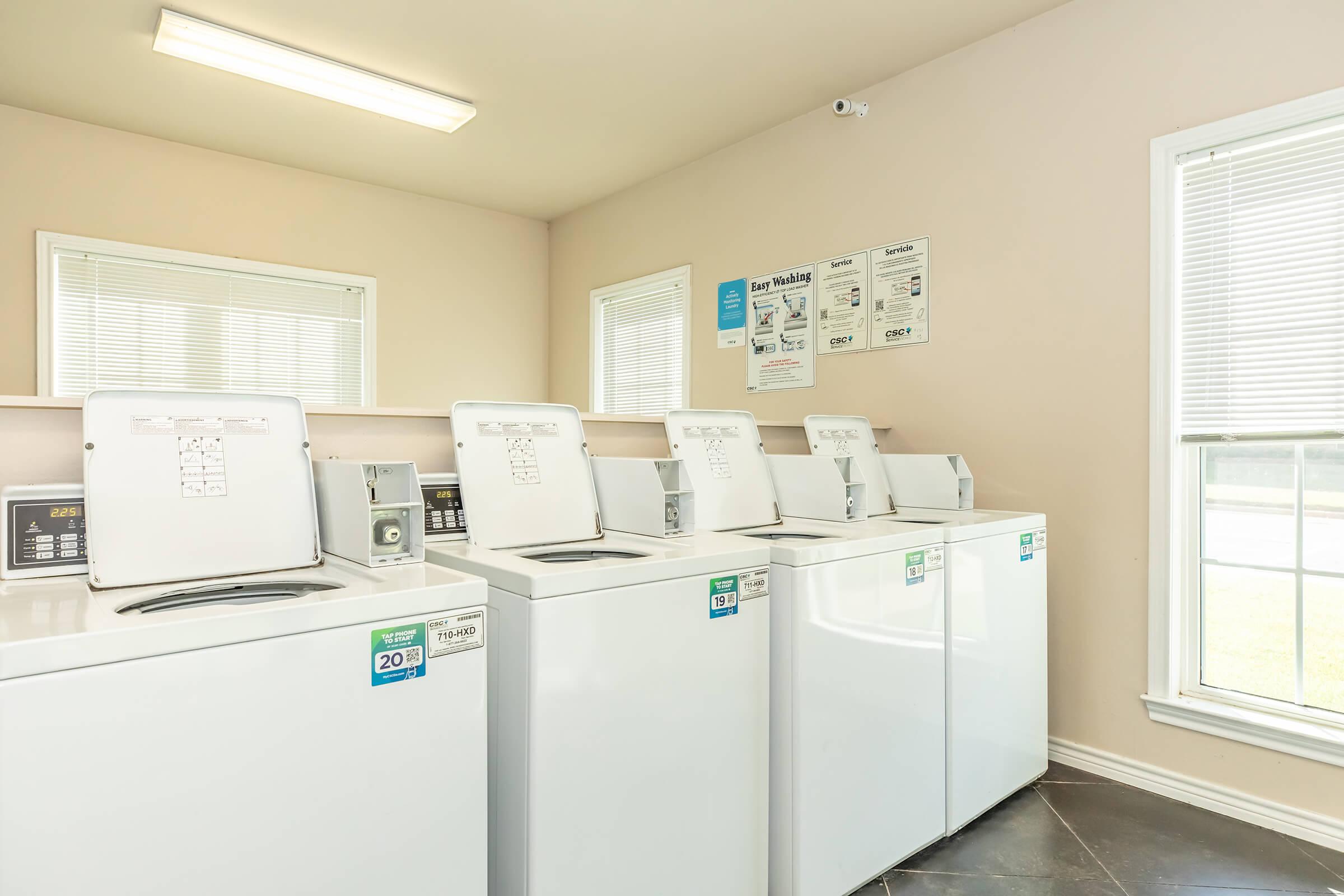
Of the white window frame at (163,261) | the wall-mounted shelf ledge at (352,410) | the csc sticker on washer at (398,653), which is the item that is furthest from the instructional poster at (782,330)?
the csc sticker on washer at (398,653)

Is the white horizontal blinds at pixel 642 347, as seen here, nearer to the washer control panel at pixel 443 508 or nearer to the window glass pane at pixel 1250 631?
the washer control panel at pixel 443 508

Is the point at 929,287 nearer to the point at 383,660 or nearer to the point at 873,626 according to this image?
the point at 873,626

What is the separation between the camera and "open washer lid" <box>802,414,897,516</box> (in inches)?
116

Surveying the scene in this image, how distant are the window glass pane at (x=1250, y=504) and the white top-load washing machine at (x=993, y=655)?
1.79 ft

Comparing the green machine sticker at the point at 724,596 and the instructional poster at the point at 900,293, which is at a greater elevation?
the instructional poster at the point at 900,293

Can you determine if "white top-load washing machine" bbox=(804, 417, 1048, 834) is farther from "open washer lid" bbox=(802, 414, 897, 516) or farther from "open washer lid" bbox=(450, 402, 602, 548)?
"open washer lid" bbox=(450, 402, 602, 548)

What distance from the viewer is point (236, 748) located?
112cm

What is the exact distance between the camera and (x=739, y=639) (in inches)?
68.6

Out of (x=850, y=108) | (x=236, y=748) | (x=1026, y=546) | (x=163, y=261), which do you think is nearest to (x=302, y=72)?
(x=163, y=261)

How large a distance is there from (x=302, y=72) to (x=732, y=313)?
7.76ft

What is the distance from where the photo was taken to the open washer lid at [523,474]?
6.62 feet

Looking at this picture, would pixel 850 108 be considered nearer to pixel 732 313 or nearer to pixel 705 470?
pixel 732 313

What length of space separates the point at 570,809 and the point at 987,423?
92.1 inches

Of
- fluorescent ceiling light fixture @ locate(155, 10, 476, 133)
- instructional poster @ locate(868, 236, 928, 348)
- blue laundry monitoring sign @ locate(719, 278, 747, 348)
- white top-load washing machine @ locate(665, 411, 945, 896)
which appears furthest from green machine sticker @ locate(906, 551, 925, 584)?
fluorescent ceiling light fixture @ locate(155, 10, 476, 133)
